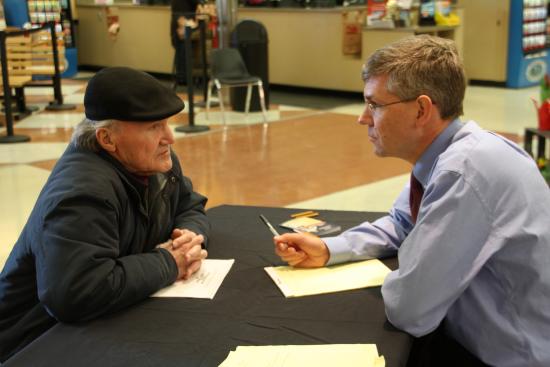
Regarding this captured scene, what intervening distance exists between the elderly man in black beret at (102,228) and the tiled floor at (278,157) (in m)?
2.36

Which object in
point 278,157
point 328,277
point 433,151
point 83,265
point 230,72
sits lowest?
point 278,157

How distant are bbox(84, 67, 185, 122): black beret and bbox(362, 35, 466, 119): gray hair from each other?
0.57 m

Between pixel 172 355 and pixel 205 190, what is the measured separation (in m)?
4.04

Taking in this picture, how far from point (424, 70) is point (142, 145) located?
764mm

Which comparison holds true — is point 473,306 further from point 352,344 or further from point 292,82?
point 292,82

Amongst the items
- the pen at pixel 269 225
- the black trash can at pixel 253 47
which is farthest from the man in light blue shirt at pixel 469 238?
the black trash can at pixel 253 47

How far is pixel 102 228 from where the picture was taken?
181cm

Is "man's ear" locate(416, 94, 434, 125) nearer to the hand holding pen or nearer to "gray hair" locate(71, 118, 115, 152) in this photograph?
the hand holding pen

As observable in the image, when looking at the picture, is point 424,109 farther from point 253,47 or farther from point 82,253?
point 253,47

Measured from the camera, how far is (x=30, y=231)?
6.04 feet

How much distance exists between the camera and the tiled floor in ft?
17.6

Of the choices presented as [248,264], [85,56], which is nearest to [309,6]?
[85,56]

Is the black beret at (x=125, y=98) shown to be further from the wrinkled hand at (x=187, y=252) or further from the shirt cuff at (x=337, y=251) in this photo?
the shirt cuff at (x=337, y=251)

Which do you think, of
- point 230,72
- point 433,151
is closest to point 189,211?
point 433,151
